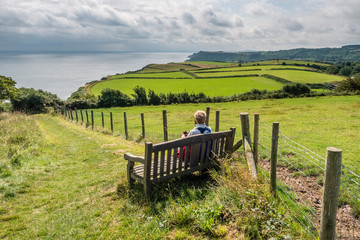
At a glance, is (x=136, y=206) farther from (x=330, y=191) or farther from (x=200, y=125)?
(x=330, y=191)

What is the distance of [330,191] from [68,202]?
5.35 m

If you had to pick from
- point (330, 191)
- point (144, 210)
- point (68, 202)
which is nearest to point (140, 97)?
point (68, 202)

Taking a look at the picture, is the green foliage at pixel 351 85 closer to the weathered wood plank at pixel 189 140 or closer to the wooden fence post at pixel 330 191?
the weathered wood plank at pixel 189 140

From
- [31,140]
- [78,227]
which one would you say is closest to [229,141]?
[78,227]

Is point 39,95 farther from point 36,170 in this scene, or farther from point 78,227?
point 78,227

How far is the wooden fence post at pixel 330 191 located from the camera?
2.62 metres

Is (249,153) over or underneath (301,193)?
over

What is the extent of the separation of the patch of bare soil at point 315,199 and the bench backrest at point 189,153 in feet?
5.75

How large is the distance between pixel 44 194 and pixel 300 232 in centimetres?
591

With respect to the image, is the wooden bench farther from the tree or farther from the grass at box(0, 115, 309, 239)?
the tree

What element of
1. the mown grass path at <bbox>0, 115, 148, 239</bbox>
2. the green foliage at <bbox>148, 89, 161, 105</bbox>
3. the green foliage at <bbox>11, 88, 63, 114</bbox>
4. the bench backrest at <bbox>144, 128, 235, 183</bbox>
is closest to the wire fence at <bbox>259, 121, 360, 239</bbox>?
the bench backrest at <bbox>144, 128, 235, 183</bbox>

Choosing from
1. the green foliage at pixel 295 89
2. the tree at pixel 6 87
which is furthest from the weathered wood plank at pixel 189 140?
the green foliage at pixel 295 89

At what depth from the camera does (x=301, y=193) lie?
5184 mm

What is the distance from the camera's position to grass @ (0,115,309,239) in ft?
12.4
